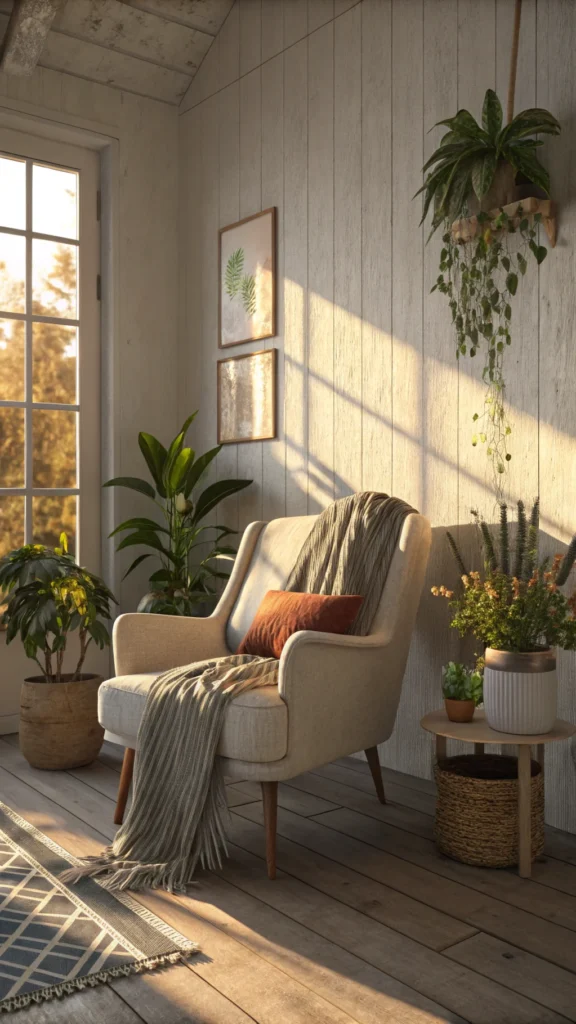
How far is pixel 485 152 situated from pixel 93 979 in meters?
2.28

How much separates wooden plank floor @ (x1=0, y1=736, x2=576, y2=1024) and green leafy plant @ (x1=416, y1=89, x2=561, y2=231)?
1.80 metres

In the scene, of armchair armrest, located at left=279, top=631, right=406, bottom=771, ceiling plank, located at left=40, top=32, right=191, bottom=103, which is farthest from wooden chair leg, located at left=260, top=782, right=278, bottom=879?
ceiling plank, located at left=40, top=32, right=191, bottom=103

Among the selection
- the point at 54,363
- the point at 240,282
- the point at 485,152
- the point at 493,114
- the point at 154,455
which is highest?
the point at 493,114

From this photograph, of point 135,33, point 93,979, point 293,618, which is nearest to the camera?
point 93,979

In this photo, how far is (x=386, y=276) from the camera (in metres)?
3.06

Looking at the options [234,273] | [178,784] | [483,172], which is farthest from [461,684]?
[234,273]

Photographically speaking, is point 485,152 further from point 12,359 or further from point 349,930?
point 12,359

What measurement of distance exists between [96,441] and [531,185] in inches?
88.4

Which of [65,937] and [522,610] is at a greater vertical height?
[522,610]

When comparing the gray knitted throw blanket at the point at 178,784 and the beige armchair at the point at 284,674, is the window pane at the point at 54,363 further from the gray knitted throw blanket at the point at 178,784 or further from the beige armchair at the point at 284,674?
the gray knitted throw blanket at the point at 178,784

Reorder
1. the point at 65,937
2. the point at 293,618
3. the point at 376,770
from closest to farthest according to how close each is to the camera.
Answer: the point at 65,937 < the point at 293,618 < the point at 376,770

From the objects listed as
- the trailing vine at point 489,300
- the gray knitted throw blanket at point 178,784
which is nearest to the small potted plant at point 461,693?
the gray knitted throw blanket at point 178,784

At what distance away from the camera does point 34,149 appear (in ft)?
12.5

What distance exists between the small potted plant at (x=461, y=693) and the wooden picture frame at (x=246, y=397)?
4.81 feet
